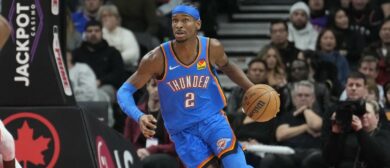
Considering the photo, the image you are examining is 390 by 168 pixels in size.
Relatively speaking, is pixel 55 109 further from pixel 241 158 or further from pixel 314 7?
→ pixel 314 7

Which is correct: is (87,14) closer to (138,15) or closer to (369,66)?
(138,15)

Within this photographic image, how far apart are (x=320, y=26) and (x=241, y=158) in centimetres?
605

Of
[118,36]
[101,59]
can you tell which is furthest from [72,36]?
[101,59]

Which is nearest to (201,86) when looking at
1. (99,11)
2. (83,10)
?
(99,11)

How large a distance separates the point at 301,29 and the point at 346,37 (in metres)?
0.62

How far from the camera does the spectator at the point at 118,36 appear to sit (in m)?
13.9

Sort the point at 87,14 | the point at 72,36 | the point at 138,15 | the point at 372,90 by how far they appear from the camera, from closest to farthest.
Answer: the point at 372,90, the point at 72,36, the point at 138,15, the point at 87,14

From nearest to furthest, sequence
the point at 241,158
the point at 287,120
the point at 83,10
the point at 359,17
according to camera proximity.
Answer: the point at 241,158 → the point at 287,120 → the point at 359,17 → the point at 83,10

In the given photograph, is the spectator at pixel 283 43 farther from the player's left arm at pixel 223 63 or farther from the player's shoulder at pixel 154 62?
the player's shoulder at pixel 154 62

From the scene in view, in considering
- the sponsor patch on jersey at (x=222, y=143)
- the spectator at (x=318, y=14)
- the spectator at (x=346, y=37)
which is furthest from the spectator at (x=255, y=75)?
the sponsor patch on jersey at (x=222, y=143)

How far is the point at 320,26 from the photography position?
14219 millimetres

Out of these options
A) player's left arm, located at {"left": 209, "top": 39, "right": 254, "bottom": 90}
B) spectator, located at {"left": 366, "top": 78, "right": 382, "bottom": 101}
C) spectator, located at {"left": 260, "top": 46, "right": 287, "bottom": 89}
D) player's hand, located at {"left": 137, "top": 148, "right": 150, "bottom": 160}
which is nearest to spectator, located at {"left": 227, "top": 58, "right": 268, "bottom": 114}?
spectator, located at {"left": 260, "top": 46, "right": 287, "bottom": 89}

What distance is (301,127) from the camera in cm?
1130

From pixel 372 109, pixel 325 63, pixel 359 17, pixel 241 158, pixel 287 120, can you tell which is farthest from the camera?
pixel 359 17
